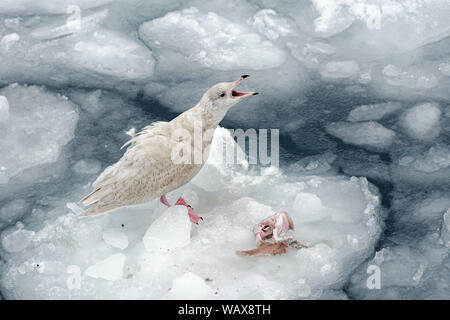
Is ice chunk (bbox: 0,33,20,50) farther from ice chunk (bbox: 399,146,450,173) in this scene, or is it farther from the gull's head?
ice chunk (bbox: 399,146,450,173)

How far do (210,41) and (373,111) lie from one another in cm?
151

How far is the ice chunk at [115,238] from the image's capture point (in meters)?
3.56

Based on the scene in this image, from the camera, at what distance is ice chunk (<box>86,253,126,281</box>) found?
3375 millimetres

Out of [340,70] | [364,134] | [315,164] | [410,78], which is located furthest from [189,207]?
[410,78]

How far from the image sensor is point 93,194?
11.6ft

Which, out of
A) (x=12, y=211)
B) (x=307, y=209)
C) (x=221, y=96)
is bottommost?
(x=12, y=211)

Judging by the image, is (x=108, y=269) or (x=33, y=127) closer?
(x=108, y=269)

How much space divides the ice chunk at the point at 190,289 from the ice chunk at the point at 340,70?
7.00 feet

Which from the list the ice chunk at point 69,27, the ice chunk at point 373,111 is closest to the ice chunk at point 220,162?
the ice chunk at point 373,111

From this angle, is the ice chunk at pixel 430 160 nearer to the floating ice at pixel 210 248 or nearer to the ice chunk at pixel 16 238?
the floating ice at pixel 210 248

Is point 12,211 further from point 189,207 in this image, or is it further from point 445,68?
point 445,68

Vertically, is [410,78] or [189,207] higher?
[410,78]

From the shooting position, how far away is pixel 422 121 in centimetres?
430

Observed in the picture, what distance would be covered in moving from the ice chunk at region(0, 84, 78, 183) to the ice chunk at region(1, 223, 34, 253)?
0.49 meters
